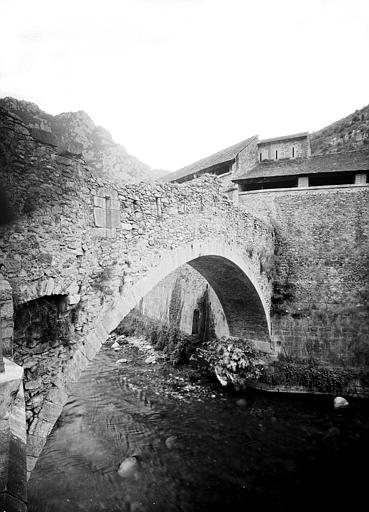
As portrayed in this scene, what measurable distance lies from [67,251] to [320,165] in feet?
39.8

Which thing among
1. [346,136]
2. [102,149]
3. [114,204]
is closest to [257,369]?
[114,204]

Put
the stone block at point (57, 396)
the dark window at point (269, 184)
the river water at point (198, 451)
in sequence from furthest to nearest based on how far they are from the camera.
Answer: the dark window at point (269, 184) < the river water at point (198, 451) < the stone block at point (57, 396)

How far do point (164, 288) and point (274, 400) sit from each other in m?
7.82

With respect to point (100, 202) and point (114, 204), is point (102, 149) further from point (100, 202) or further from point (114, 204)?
point (100, 202)

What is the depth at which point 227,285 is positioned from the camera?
1058 cm

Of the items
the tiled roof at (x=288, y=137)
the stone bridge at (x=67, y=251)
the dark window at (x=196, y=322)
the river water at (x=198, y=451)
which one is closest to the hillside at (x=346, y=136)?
the tiled roof at (x=288, y=137)

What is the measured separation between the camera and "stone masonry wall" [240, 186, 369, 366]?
10.0 m

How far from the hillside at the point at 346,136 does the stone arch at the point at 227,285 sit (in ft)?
55.3

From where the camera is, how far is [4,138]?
10.8ft

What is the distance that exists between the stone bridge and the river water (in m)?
3.07

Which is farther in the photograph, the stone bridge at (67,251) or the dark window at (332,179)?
the dark window at (332,179)

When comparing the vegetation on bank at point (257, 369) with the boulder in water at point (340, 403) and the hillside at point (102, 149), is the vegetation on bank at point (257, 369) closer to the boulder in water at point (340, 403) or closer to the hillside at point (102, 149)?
the boulder in water at point (340, 403)

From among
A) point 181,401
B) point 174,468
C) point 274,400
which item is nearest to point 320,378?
point 274,400

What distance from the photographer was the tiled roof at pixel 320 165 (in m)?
11.9
